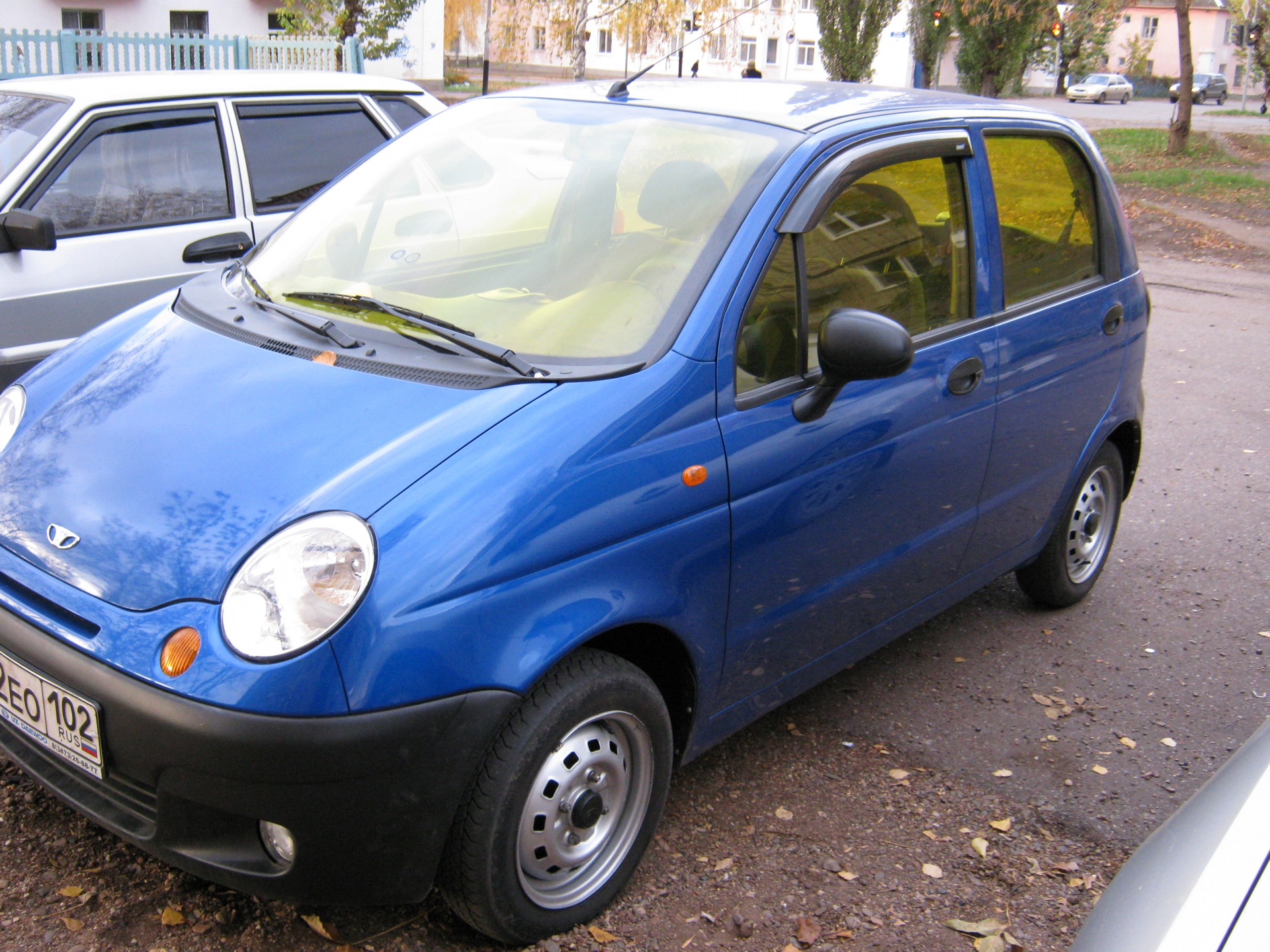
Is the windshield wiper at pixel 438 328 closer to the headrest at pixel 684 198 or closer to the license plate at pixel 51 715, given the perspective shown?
the headrest at pixel 684 198

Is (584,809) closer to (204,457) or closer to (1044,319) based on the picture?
(204,457)

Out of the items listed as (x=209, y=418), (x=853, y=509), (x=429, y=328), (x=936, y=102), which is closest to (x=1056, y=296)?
(x=936, y=102)

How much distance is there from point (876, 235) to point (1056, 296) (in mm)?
1043

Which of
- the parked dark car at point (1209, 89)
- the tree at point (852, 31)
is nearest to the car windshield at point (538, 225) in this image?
the tree at point (852, 31)

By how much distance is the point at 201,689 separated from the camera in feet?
7.15

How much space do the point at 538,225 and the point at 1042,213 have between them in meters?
1.83

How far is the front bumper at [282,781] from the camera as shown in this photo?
2.17 metres

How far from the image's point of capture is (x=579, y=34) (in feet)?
106

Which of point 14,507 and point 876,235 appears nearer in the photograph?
point 14,507

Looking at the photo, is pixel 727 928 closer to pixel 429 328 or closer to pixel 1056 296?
pixel 429 328

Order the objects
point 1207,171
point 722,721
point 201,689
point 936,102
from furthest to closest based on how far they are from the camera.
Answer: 1. point 1207,171
2. point 936,102
3. point 722,721
4. point 201,689

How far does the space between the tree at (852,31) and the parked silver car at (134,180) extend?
32.9 meters

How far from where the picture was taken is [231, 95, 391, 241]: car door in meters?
5.61

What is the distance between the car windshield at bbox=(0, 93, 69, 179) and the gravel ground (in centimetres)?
309
